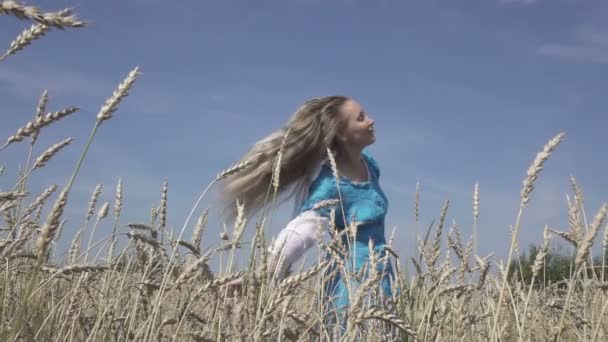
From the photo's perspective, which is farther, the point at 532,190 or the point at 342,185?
the point at 342,185

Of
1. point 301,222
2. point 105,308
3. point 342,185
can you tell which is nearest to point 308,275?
point 105,308

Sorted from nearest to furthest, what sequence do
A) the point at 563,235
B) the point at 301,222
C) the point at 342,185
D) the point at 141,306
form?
the point at 563,235
the point at 141,306
the point at 301,222
the point at 342,185

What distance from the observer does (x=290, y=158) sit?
4.41 m

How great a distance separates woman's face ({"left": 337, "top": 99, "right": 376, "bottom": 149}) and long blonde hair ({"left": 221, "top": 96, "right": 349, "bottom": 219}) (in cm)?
5

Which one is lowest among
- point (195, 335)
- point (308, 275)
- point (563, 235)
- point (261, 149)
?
point (195, 335)

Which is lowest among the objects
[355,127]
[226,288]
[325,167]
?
[226,288]

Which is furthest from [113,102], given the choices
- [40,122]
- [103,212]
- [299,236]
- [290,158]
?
[290,158]

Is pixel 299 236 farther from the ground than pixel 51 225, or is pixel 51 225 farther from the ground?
pixel 299 236

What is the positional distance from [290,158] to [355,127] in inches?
19.5

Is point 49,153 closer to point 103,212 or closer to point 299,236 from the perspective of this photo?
point 103,212

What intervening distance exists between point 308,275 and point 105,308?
0.82 metres

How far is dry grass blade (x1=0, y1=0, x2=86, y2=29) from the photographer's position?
859mm

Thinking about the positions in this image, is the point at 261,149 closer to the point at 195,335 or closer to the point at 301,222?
the point at 301,222

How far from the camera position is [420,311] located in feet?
7.59
